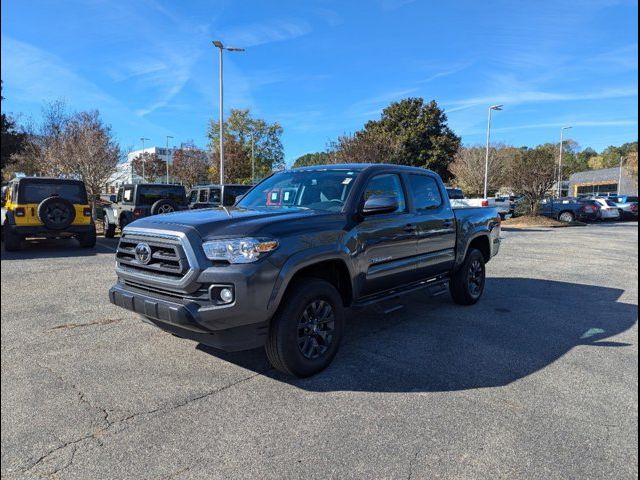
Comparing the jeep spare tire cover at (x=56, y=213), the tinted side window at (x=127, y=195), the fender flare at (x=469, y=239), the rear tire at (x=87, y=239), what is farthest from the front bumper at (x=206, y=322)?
the tinted side window at (x=127, y=195)

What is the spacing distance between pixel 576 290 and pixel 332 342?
Result: 569 cm

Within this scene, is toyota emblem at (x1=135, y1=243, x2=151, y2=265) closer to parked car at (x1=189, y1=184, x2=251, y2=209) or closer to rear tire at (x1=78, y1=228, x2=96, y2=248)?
rear tire at (x1=78, y1=228, x2=96, y2=248)

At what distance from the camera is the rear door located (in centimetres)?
528

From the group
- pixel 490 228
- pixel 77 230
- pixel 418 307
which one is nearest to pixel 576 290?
pixel 490 228

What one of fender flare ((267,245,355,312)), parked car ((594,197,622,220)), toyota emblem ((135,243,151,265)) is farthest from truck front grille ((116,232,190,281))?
parked car ((594,197,622,220))

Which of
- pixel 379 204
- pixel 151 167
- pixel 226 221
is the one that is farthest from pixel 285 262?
pixel 151 167

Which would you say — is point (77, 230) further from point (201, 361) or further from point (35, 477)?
point (35, 477)

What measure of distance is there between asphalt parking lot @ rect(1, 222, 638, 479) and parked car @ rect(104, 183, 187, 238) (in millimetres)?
7417

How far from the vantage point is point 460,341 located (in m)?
4.79

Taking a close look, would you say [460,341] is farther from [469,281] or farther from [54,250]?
[54,250]

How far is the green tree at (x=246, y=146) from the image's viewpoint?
46062mm

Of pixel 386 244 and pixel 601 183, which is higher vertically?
pixel 601 183

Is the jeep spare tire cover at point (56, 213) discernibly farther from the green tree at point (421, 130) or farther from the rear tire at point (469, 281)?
the green tree at point (421, 130)

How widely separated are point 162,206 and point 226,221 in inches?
395
